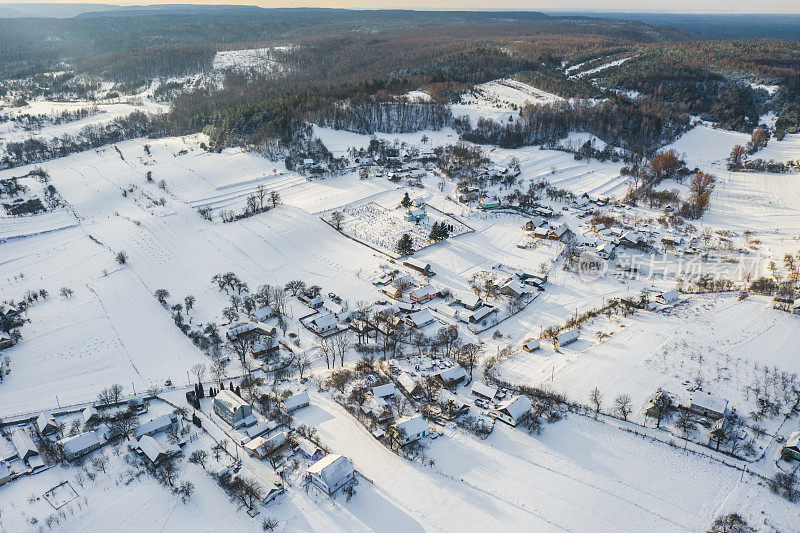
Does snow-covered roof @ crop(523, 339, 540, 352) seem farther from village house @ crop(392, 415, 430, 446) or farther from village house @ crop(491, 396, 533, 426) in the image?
village house @ crop(392, 415, 430, 446)

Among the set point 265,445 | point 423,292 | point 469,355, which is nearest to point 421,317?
point 423,292

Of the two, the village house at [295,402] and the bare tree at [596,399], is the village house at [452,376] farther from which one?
the village house at [295,402]

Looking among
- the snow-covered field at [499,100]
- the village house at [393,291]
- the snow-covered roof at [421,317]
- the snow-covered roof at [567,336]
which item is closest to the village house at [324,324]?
the snow-covered roof at [421,317]

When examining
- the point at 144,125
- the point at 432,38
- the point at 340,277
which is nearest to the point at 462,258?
the point at 340,277

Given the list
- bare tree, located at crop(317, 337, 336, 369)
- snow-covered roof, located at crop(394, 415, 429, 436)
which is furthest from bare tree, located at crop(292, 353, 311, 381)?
snow-covered roof, located at crop(394, 415, 429, 436)

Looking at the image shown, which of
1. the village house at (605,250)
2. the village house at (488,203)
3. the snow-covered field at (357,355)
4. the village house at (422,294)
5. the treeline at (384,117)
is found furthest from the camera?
the treeline at (384,117)

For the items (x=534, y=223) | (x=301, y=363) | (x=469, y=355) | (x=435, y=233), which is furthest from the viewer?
(x=534, y=223)

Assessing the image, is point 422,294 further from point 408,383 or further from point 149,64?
point 149,64
